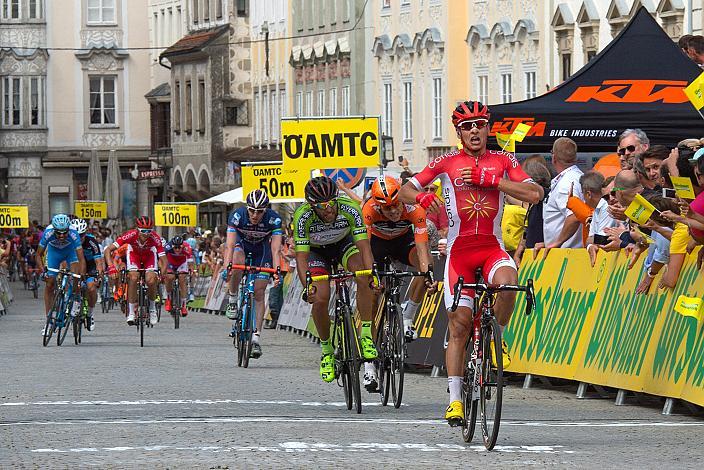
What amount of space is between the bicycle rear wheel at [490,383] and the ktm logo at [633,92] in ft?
30.3

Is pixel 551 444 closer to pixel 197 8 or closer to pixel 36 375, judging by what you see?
pixel 36 375

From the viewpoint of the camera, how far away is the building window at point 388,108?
60.0 m

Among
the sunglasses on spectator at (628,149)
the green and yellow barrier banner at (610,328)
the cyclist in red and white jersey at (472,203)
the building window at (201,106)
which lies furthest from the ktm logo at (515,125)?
the building window at (201,106)

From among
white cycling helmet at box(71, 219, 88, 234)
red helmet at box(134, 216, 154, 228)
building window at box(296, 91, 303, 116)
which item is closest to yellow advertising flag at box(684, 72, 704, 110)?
red helmet at box(134, 216, 154, 228)

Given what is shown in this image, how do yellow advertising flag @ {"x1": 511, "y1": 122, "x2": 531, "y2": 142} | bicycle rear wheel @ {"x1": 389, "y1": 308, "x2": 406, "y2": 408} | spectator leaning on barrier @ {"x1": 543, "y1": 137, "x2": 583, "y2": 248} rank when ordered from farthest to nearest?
yellow advertising flag @ {"x1": 511, "y1": 122, "x2": 531, "y2": 142} → spectator leaning on barrier @ {"x1": 543, "y1": 137, "x2": 583, "y2": 248} → bicycle rear wheel @ {"x1": 389, "y1": 308, "x2": 406, "y2": 408}

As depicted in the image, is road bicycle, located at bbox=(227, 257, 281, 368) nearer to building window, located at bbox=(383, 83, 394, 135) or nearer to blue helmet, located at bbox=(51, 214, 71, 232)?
blue helmet, located at bbox=(51, 214, 71, 232)

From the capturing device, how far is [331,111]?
67438 mm

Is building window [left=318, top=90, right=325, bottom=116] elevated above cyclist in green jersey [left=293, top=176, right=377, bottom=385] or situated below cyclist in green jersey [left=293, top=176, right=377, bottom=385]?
above

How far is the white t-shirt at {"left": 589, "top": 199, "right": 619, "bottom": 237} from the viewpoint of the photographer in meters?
18.0

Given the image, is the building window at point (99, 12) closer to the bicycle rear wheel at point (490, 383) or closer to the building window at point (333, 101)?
the building window at point (333, 101)

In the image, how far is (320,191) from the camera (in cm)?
1691

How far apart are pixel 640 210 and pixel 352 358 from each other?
2642 millimetres

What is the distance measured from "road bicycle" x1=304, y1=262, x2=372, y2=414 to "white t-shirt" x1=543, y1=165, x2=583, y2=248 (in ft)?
8.78

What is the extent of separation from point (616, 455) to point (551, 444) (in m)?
0.71
